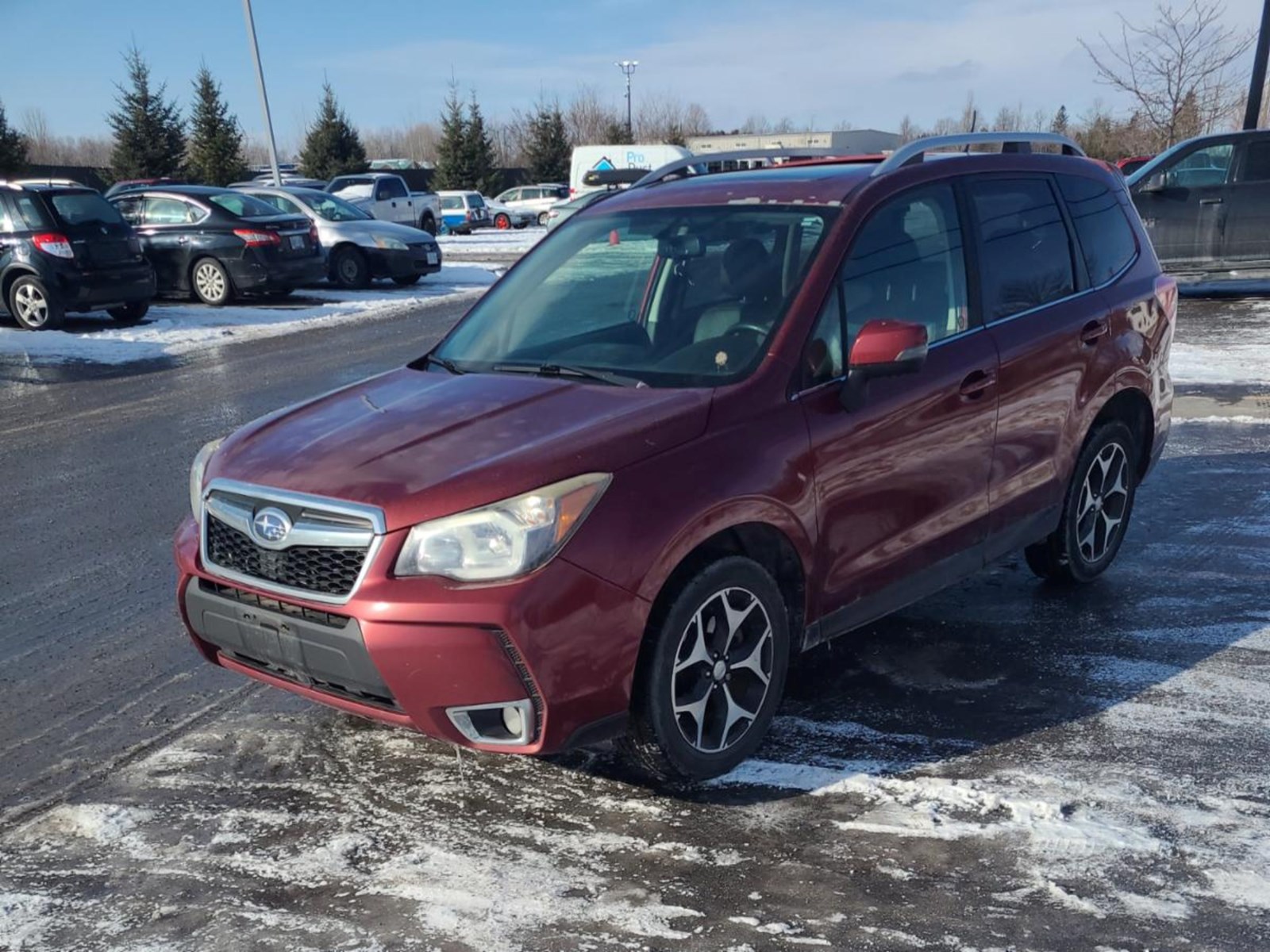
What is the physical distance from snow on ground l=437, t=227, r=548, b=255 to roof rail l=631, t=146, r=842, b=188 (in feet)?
71.1

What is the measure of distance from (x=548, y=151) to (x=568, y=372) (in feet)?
199

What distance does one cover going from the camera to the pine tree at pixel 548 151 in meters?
61.9

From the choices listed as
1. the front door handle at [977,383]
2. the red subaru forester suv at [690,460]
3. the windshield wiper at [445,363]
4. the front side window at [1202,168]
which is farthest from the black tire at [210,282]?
the front door handle at [977,383]

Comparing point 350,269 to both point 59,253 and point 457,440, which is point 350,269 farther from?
point 457,440

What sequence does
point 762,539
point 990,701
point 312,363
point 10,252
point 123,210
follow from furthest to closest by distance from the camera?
point 123,210, point 10,252, point 312,363, point 990,701, point 762,539

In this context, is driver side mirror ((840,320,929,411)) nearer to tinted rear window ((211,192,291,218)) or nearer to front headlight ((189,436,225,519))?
front headlight ((189,436,225,519))

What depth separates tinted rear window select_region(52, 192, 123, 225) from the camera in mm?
14281

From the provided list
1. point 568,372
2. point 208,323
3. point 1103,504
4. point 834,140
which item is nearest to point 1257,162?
point 1103,504

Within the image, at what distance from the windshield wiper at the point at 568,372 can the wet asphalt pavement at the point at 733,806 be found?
1.23m

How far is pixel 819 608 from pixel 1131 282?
257cm

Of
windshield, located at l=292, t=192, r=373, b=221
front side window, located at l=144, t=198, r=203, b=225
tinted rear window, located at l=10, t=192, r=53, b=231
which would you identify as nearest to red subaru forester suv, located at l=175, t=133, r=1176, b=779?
tinted rear window, located at l=10, t=192, r=53, b=231

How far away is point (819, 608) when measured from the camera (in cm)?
391

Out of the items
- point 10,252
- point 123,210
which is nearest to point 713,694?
point 10,252

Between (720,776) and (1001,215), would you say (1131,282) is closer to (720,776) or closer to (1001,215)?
(1001,215)
